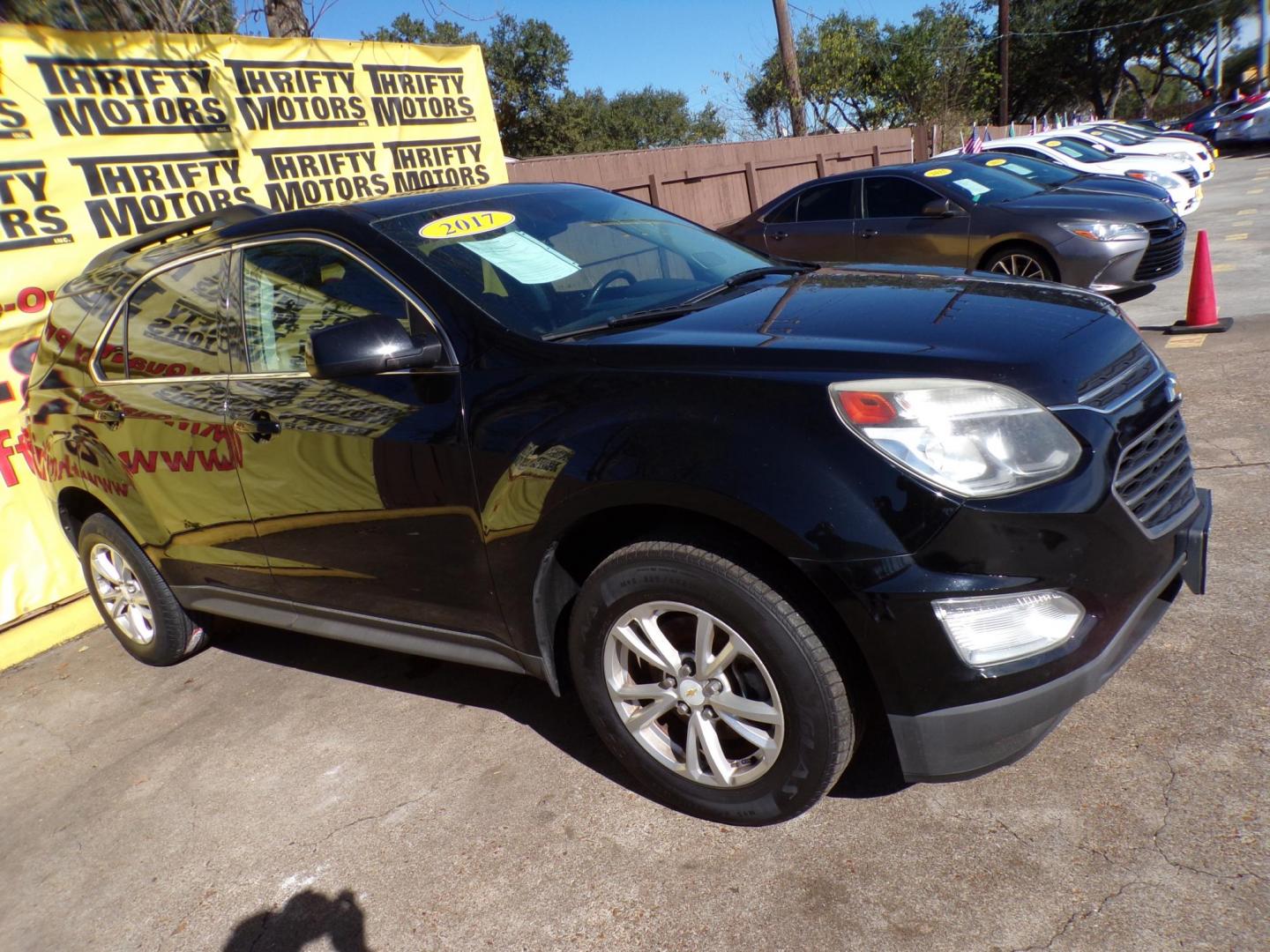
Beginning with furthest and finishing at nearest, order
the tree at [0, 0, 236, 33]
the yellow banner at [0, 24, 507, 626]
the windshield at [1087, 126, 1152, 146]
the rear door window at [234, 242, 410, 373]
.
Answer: the windshield at [1087, 126, 1152, 146]
the tree at [0, 0, 236, 33]
the yellow banner at [0, 24, 507, 626]
the rear door window at [234, 242, 410, 373]

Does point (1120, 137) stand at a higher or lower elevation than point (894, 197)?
lower

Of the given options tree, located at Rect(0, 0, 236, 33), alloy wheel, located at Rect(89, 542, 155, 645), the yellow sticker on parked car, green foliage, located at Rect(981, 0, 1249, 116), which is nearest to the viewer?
the yellow sticker on parked car

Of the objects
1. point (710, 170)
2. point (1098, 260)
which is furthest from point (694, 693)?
point (710, 170)

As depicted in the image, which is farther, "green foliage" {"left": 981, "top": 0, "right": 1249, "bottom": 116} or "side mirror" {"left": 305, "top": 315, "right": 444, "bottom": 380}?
"green foliage" {"left": 981, "top": 0, "right": 1249, "bottom": 116}

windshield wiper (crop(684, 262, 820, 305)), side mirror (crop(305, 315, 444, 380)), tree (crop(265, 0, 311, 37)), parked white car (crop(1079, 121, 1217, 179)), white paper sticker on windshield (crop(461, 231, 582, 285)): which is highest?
tree (crop(265, 0, 311, 37))

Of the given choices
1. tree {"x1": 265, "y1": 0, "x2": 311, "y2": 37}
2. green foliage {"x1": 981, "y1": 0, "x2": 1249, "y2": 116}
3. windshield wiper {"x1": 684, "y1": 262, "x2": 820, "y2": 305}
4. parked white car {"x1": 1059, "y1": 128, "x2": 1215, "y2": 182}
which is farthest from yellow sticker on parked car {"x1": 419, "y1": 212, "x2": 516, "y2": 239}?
green foliage {"x1": 981, "y1": 0, "x2": 1249, "y2": 116}

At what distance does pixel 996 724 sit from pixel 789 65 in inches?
865

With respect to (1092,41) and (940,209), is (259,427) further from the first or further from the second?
(1092,41)

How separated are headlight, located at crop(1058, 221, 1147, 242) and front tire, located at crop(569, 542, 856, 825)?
6769 mm

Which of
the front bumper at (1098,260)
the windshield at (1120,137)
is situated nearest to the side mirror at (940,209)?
the front bumper at (1098,260)

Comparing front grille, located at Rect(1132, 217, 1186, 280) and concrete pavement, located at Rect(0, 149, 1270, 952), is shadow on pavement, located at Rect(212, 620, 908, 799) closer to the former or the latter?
concrete pavement, located at Rect(0, 149, 1270, 952)

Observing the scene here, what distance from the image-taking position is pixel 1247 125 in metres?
29.6

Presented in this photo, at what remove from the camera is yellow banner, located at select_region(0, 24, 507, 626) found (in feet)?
16.9

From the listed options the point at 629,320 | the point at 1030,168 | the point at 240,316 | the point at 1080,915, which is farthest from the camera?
the point at 1030,168
